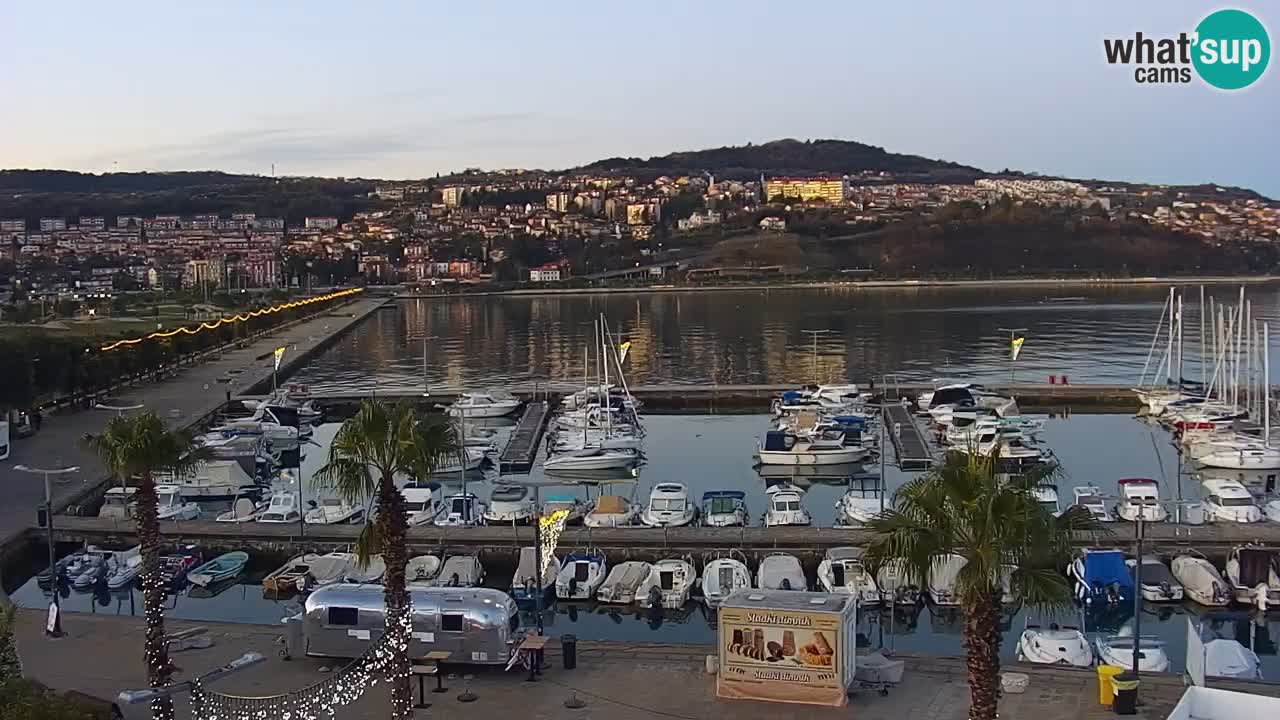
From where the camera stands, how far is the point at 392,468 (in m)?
8.56

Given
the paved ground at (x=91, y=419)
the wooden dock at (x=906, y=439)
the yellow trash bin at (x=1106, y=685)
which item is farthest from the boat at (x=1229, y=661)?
the paved ground at (x=91, y=419)

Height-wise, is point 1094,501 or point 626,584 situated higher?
point 1094,501

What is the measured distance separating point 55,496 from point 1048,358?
38.9m

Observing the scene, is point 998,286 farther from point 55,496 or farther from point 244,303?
point 55,496

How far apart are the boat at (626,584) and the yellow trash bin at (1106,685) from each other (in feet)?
22.7

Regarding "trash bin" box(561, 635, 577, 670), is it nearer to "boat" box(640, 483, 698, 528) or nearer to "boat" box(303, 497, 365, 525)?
"boat" box(640, 483, 698, 528)

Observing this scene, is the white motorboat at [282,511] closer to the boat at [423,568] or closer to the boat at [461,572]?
Result: the boat at [423,568]

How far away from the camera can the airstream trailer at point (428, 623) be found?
35.8 feet

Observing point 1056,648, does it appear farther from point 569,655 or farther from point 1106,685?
point 569,655


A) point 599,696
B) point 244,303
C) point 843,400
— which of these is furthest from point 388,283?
point 599,696

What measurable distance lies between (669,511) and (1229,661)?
9.05 metres

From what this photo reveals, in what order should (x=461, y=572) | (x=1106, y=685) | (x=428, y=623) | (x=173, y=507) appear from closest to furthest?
1. (x=1106, y=685)
2. (x=428, y=623)
3. (x=461, y=572)
4. (x=173, y=507)

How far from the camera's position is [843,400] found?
33.2m

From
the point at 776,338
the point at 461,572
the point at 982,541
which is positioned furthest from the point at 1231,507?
the point at 776,338
